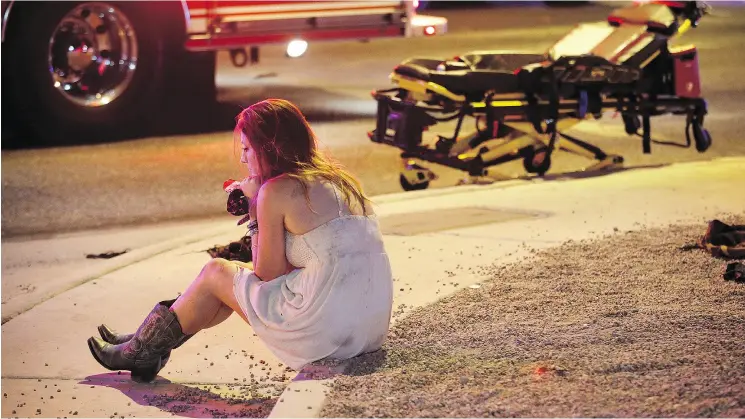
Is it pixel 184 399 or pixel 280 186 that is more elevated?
pixel 280 186

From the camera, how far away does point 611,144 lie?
11.4 meters

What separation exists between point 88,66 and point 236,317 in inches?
237

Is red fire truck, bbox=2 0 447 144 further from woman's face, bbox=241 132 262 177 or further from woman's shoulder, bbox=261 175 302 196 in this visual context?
woman's shoulder, bbox=261 175 302 196

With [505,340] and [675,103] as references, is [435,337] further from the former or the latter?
[675,103]

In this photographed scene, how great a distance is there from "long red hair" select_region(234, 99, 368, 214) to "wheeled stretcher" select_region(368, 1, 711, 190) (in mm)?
3817

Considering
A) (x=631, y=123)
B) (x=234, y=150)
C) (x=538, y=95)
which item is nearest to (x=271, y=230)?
(x=234, y=150)

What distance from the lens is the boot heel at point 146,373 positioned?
17.5ft

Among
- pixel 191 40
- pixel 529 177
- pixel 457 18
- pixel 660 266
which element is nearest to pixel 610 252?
pixel 660 266

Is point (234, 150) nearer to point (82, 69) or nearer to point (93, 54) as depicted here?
point (93, 54)

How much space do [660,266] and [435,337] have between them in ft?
5.41

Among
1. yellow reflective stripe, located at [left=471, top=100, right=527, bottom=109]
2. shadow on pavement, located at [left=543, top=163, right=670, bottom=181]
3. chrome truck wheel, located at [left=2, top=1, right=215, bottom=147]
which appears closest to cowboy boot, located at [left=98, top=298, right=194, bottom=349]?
yellow reflective stripe, located at [left=471, top=100, right=527, bottom=109]

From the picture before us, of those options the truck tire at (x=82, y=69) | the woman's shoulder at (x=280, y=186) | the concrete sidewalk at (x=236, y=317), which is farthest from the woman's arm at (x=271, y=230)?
the truck tire at (x=82, y=69)

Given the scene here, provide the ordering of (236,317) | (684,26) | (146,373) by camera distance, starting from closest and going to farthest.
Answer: (146,373)
(236,317)
(684,26)

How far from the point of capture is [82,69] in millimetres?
11641
